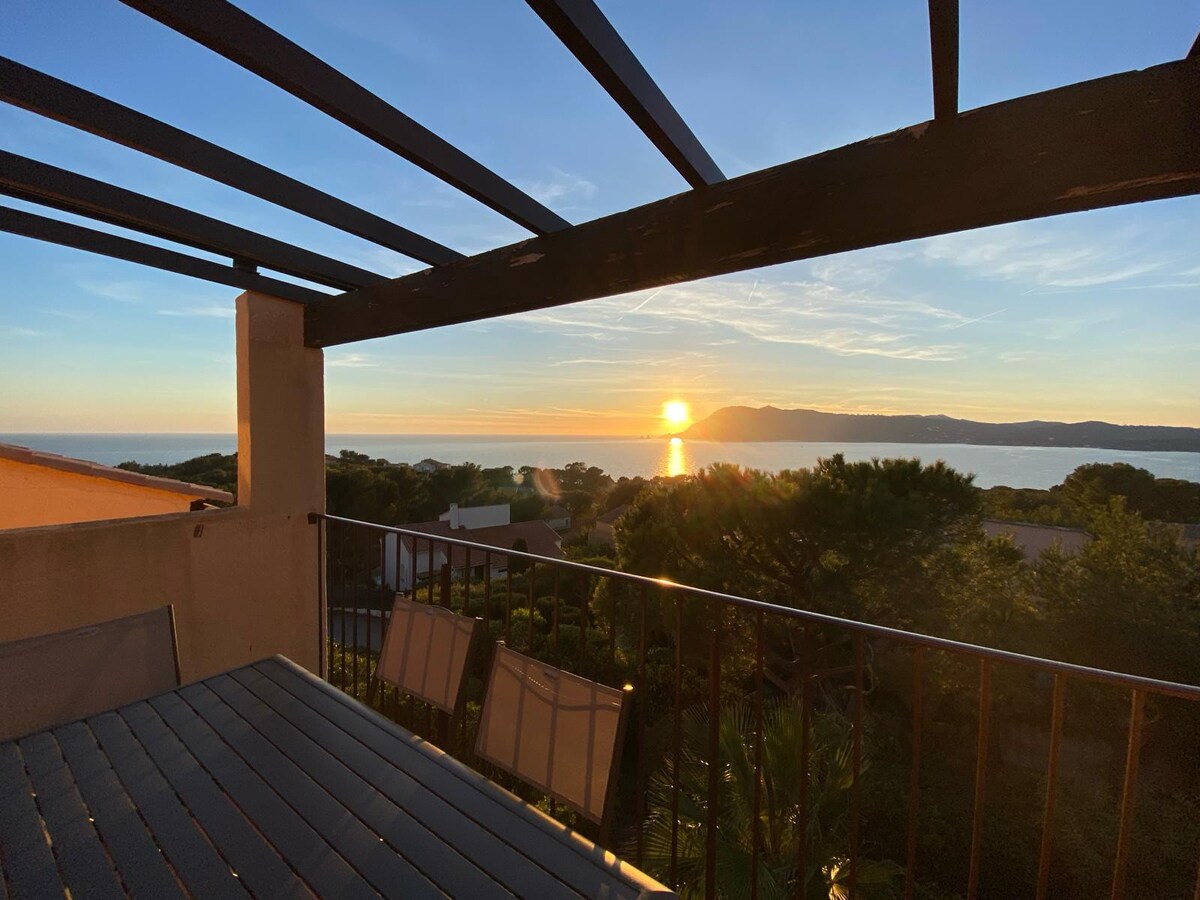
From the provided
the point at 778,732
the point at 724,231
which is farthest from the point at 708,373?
the point at 724,231

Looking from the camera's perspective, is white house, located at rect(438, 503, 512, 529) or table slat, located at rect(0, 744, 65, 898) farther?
white house, located at rect(438, 503, 512, 529)

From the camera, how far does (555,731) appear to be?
1460 mm

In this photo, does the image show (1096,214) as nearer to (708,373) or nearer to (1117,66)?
(1117,66)

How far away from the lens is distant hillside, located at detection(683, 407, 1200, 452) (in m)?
15.9

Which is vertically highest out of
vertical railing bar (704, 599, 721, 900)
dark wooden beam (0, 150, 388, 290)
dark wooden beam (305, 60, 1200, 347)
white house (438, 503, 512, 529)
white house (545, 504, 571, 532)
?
dark wooden beam (0, 150, 388, 290)

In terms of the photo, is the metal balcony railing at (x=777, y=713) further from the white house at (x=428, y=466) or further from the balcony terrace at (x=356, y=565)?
the white house at (x=428, y=466)

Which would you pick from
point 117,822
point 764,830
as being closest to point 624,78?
point 117,822

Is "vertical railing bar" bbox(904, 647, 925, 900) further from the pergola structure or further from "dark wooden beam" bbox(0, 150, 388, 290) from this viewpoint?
"dark wooden beam" bbox(0, 150, 388, 290)

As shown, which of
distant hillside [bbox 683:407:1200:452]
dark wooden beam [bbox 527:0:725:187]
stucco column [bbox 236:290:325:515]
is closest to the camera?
dark wooden beam [bbox 527:0:725:187]

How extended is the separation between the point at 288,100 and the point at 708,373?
17.2m

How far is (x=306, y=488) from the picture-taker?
343 cm

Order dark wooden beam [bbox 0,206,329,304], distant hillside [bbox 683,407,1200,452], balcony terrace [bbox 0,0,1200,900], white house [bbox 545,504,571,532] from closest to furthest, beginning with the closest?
balcony terrace [bbox 0,0,1200,900], dark wooden beam [bbox 0,206,329,304], distant hillside [bbox 683,407,1200,452], white house [bbox 545,504,571,532]

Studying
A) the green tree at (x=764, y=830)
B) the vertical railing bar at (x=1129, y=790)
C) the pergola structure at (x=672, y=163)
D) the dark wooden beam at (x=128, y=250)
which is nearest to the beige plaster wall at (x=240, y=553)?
the dark wooden beam at (x=128, y=250)

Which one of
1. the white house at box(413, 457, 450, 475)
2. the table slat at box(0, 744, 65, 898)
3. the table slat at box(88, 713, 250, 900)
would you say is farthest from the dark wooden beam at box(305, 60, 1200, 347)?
the white house at box(413, 457, 450, 475)
